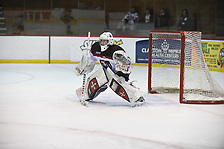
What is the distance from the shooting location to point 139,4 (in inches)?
500

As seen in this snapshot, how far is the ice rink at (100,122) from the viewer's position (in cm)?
361

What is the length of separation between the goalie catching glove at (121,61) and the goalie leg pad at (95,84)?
0.27m

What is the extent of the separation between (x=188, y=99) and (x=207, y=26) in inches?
254

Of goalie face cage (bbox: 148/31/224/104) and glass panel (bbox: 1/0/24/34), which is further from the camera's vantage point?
glass panel (bbox: 1/0/24/34)

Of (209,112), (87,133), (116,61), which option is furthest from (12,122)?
(209,112)

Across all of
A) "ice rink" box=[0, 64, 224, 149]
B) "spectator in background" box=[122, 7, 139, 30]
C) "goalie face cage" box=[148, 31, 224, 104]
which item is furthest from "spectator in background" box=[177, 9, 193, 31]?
"ice rink" box=[0, 64, 224, 149]

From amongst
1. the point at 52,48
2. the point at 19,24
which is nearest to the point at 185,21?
the point at 52,48

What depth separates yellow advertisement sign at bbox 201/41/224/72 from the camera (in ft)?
31.0

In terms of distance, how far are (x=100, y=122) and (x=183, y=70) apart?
1.73 metres

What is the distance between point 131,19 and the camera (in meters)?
12.5

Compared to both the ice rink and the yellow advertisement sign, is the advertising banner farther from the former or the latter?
the yellow advertisement sign

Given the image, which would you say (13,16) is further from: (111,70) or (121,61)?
(121,61)

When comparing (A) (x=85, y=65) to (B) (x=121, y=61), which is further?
(A) (x=85, y=65)

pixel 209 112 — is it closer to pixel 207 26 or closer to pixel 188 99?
pixel 188 99
